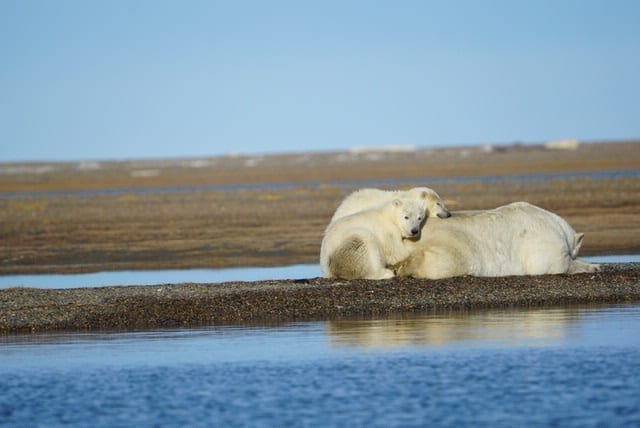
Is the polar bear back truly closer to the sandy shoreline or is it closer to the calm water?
the sandy shoreline

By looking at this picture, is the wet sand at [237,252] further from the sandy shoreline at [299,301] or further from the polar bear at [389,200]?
the polar bear at [389,200]

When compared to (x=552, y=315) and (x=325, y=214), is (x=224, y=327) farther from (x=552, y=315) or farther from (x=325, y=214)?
(x=325, y=214)

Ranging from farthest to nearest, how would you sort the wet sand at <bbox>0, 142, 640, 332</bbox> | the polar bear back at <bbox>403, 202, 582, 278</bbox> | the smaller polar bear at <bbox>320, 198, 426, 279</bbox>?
1. the polar bear back at <bbox>403, 202, 582, 278</bbox>
2. the smaller polar bear at <bbox>320, 198, 426, 279</bbox>
3. the wet sand at <bbox>0, 142, 640, 332</bbox>

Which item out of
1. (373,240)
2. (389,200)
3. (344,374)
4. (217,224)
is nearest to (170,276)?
(389,200)

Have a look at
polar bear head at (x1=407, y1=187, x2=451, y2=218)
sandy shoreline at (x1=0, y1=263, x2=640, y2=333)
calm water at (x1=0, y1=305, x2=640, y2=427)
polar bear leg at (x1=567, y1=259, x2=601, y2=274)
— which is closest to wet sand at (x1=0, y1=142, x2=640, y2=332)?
sandy shoreline at (x1=0, y1=263, x2=640, y2=333)

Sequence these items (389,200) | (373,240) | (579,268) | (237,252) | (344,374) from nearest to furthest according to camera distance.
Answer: (344,374) → (373,240) → (579,268) → (389,200) → (237,252)

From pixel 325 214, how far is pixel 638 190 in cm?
1300

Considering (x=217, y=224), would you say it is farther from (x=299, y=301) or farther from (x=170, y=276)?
(x=299, y=301)

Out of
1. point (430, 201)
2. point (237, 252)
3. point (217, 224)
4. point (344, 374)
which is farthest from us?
point (217, 224)

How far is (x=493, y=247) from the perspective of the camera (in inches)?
750

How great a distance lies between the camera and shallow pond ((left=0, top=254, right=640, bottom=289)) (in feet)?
75.8

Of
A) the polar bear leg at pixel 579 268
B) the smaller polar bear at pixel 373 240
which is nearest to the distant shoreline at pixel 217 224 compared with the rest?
the polar bear leg at pixel 579 268

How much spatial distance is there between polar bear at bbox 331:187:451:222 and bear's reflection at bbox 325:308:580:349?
3.56 metres

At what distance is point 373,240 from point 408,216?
718mm
